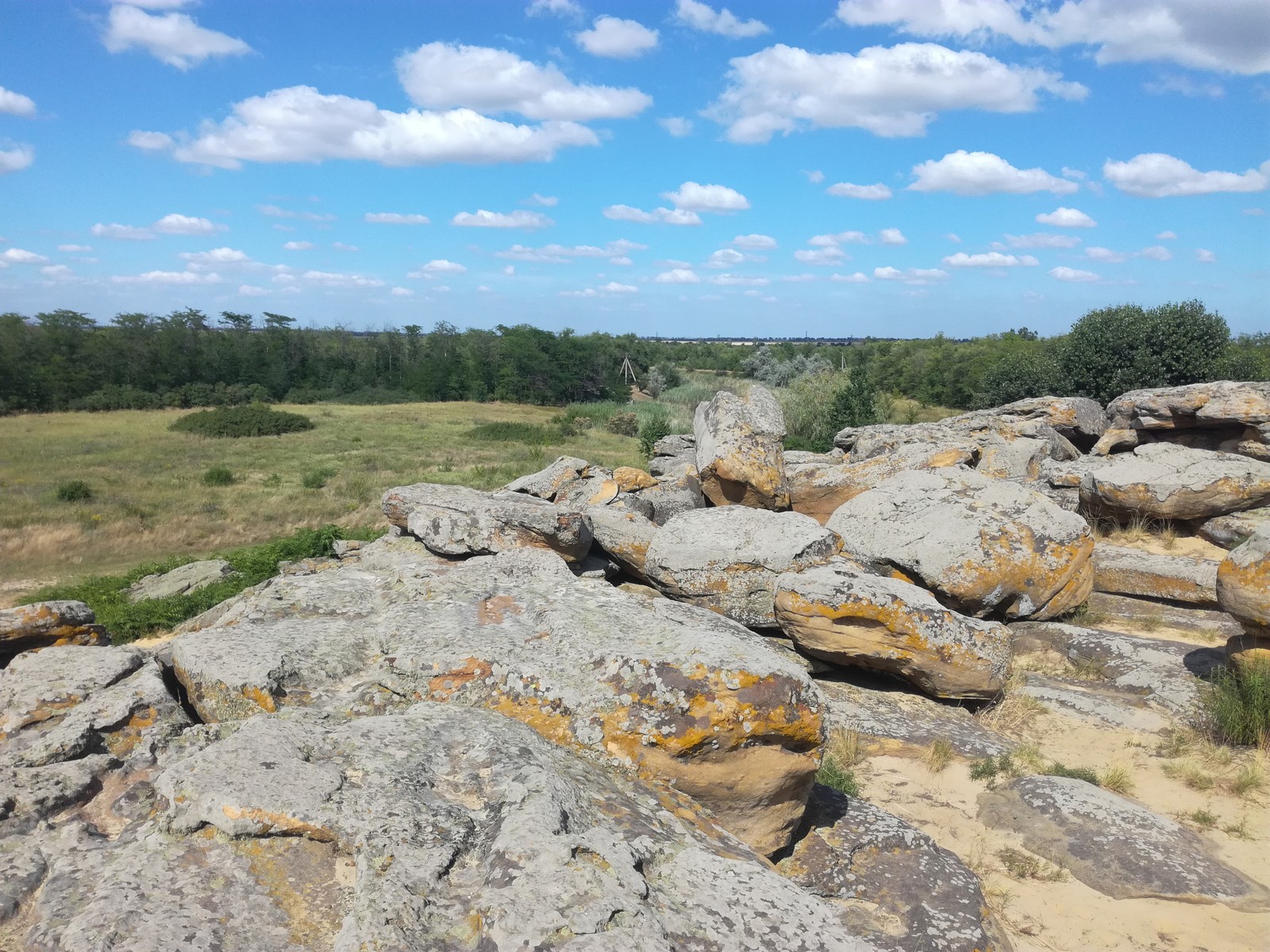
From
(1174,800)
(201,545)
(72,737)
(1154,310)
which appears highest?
(1154,310)

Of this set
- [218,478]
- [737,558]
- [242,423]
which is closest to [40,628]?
[737,558]

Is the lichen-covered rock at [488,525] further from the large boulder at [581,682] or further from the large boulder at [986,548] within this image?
the large boulder at [581,682]

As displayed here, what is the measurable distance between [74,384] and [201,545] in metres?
44.7

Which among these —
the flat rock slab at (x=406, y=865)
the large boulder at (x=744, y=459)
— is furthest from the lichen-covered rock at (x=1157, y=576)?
the flat rock slab at (x=406, y=865)

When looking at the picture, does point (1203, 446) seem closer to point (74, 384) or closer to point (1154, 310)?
point (1154, 310)

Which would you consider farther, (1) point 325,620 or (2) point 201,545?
(2) point 201,545

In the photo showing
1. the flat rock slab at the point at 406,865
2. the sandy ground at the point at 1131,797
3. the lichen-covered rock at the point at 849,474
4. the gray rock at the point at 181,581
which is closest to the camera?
the flat rock slab at the point at 406,865

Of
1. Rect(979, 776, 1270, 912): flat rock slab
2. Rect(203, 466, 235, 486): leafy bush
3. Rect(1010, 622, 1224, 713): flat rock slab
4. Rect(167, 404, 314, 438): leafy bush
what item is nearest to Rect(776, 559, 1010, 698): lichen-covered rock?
Rect(979, 776, 1270, 912): flat rock slab

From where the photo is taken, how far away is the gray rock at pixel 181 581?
1287cm

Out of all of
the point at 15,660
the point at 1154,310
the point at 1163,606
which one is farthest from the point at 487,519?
the point at 1154,310

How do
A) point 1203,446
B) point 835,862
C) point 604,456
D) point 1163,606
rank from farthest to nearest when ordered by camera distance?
point 604,456 < point 1203,446 < point 1163,606 < point 835,862

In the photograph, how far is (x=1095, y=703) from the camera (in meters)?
7.46

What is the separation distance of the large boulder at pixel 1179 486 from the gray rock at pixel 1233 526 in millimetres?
196

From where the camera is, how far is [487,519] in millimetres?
9125
